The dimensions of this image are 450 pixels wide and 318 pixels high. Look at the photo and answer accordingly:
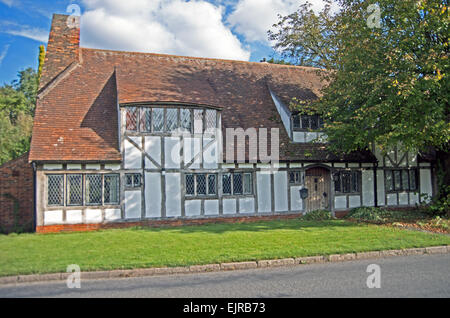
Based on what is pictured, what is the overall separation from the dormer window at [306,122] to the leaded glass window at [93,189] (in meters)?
9.66

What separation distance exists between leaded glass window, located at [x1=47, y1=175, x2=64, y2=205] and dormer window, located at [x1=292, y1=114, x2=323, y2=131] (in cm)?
1102

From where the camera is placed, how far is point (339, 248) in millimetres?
10273

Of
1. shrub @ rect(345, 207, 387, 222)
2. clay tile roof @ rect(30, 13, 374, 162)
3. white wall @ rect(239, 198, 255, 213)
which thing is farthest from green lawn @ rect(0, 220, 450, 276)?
clay tile roof @ rect(30, 13, 374, 162)

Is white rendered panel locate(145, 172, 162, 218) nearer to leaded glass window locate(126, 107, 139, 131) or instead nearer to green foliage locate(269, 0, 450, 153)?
leaded glass window locate(126, 107, 139, 131)

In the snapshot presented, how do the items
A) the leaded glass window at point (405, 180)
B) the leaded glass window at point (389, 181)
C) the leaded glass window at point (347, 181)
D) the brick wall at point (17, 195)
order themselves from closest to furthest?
the brick wall at point (17, 195), the leaded glass window at point (347, 181), the leaded glass window at point (389, 181), the leaded glass window at point (405, 180)

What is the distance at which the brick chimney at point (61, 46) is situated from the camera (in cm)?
1789

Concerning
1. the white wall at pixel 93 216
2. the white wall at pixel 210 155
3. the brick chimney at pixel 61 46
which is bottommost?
the white wall at pixel 93 216

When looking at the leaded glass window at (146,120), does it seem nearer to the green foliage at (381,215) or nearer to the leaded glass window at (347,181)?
the leaded glass window at (347,181)

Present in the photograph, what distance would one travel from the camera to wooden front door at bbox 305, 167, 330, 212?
18109 mm

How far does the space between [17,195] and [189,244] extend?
925 cm

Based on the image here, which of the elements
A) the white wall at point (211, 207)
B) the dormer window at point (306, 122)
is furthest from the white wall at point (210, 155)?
the dormer window at point (306, 122)

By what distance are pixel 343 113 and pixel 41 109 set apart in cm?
1308
